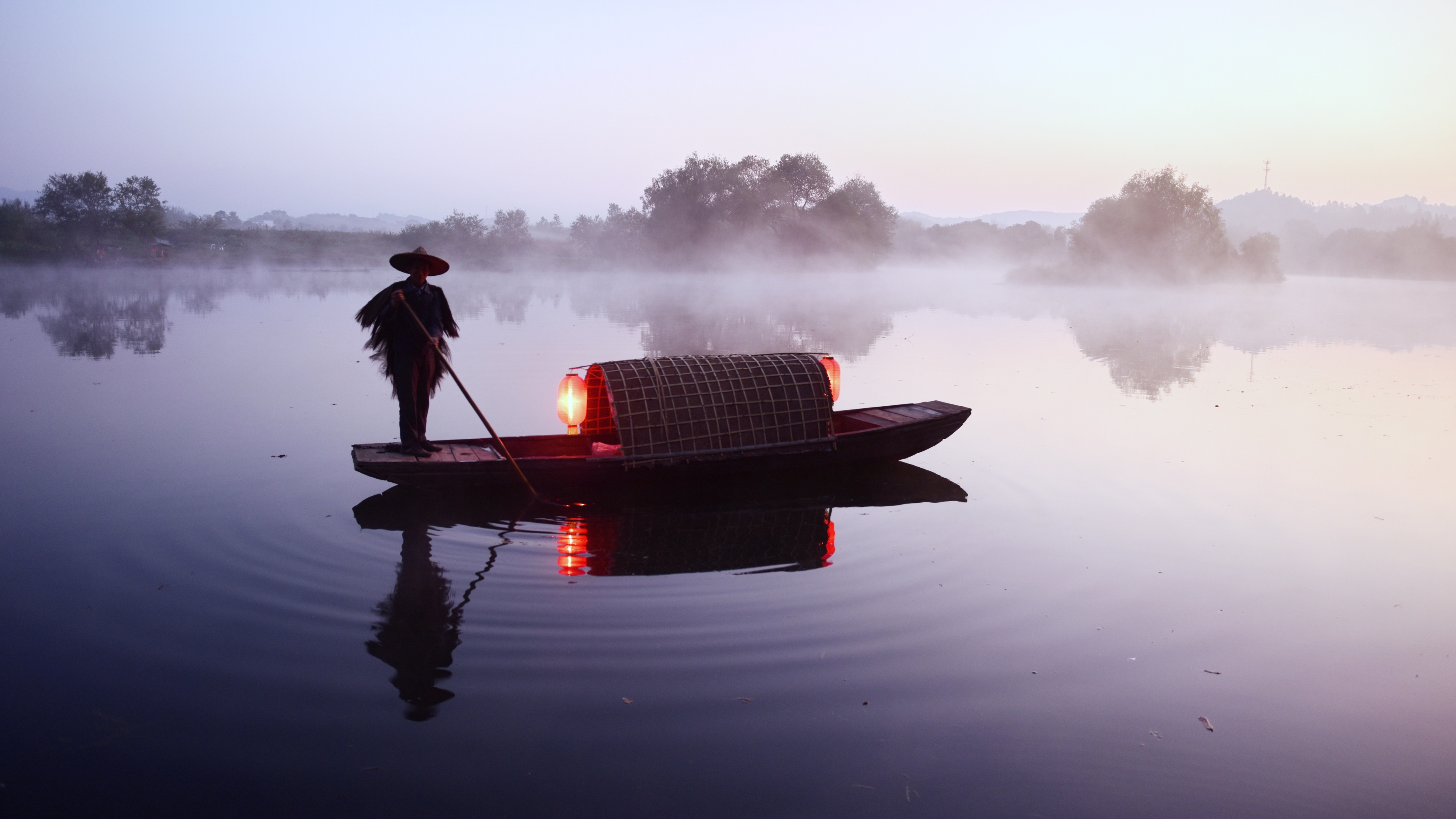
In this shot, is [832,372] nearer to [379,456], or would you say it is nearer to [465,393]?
[465,393]

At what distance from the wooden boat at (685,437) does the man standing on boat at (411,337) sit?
25 cm

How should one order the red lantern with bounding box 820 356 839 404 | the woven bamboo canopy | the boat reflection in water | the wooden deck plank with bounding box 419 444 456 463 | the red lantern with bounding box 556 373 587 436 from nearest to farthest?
the boat reflection in water → the wooden deck plank with bounding box 419 444 456 463 → the woven bamboo canopy → the red lantern with bounding box 556 373 587 436 → the red lantern with bounding box 820 356 839 404

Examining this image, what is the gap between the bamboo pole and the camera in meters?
6.74

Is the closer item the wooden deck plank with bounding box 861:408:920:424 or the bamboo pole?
the bamboo pole

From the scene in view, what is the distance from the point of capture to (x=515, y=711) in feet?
13.1

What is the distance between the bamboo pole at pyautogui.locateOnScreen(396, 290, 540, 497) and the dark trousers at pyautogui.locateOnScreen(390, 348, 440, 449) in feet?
0.32

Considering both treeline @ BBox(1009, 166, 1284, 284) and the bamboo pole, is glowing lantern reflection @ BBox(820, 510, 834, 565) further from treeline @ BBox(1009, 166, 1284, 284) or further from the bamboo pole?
treeline @ BBox(1009, 166, 1284, 284)

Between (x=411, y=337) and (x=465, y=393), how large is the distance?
2.58 ft

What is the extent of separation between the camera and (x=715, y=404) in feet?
25.6

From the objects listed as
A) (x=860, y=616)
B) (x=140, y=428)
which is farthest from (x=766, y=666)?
(x=140, y=428)

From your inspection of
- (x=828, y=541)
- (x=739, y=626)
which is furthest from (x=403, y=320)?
(x=739, y=626)

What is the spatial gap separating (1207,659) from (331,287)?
37.3 metres

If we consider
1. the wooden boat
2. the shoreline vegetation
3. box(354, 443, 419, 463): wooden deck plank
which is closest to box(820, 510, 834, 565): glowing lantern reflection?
the wooden boat

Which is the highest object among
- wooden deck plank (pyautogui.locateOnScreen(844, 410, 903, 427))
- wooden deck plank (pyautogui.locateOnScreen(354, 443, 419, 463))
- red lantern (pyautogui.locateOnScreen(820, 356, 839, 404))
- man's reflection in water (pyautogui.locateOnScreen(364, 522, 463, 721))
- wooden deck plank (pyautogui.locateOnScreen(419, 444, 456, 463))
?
red lantern (pyautogui.locateOnScreen(820, 356, 839, 404))
